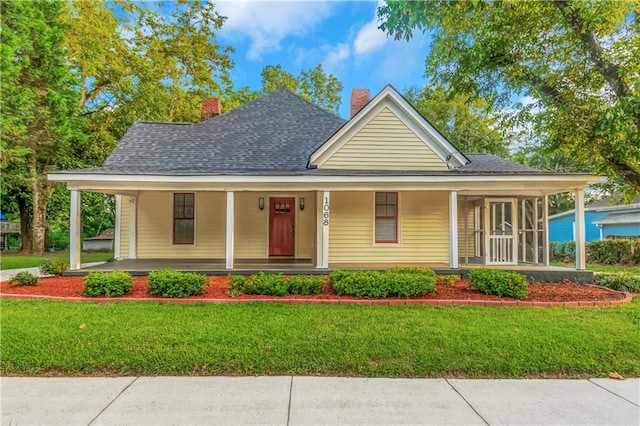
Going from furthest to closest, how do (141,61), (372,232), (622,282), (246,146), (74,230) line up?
(141,61), (246,146), (372,232), (74,230), (622,282)

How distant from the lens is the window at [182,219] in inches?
457

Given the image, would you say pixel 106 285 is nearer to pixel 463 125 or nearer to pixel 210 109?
pixel 210 109

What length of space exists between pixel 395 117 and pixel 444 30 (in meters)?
3.57

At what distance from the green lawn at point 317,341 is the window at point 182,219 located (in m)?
5.54

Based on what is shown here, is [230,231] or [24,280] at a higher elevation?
[230,231]

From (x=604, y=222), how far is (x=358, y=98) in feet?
52.2

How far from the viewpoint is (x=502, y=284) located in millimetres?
6898

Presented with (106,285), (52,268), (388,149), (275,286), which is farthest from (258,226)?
(52,268)

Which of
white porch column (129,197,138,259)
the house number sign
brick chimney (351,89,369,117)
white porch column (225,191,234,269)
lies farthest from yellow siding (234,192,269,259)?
brick chimney (351,89,369,117)

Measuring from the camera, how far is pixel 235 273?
893 centimetres

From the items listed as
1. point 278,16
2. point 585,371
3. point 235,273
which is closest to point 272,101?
point 278,16

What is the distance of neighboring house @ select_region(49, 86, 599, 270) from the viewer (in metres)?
9.23

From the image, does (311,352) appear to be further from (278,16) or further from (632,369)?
(278,16)

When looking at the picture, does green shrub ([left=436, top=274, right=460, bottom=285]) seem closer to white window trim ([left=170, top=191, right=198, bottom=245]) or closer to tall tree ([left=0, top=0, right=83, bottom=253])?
white window trim ([left=170, top=191, right=198, bottom=245])
